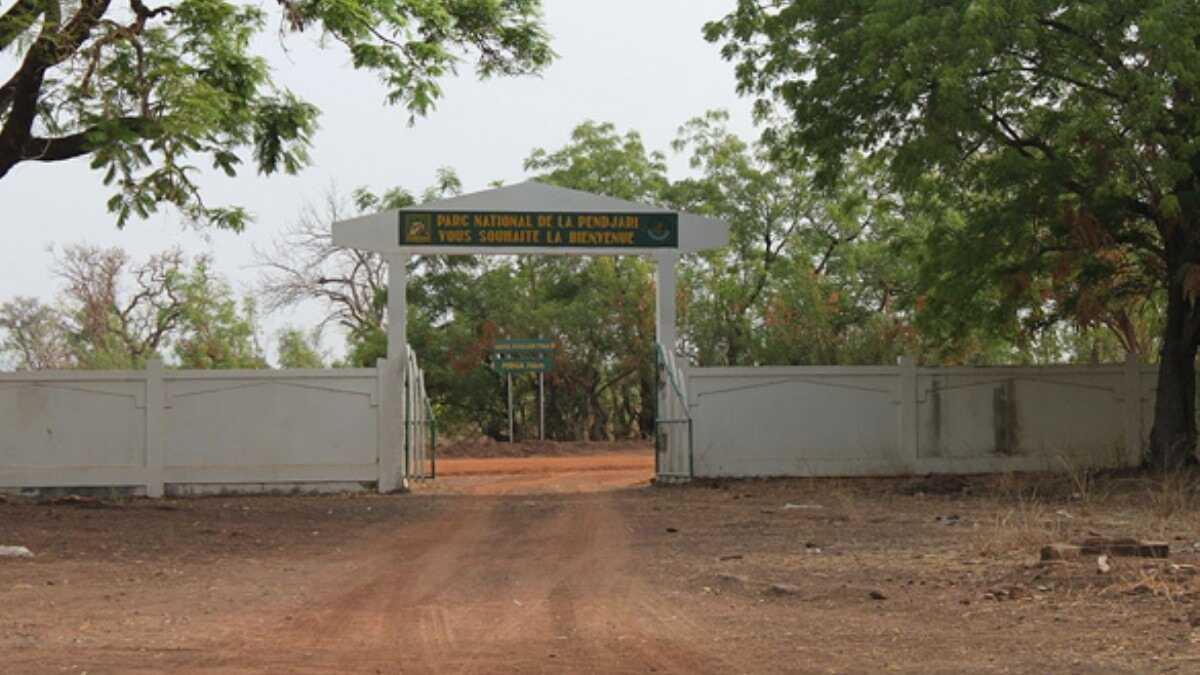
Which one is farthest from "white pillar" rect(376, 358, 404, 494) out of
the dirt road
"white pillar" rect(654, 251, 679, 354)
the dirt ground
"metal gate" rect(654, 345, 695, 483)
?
the dirt road

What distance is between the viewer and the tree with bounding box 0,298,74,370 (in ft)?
156

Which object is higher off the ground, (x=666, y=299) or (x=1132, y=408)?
(x=666, y=299)

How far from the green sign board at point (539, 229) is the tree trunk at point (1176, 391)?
763 cm

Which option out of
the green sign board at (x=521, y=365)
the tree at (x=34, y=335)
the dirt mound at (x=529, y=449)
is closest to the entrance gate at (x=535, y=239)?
the green sign board at (x=521, y=365)

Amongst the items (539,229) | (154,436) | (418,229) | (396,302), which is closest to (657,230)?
(539,229)

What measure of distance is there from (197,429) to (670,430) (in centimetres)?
733

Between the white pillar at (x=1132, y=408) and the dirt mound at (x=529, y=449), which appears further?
the dirt mound at (x=529, y=449)

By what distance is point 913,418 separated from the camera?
23047mm

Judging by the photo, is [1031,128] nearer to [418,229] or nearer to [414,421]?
[418,229]

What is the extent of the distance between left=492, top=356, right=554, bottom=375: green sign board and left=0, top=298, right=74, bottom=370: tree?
739 inches

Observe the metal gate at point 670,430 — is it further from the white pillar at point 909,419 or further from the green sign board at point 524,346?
the green sign board at point 524,346

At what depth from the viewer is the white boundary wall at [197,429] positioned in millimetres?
21188

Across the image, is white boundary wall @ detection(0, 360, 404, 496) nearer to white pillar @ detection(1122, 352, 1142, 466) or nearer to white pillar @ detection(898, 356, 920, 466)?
white pillar @ detection(898, 356, 920, 466)

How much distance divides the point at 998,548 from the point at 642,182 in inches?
1269
